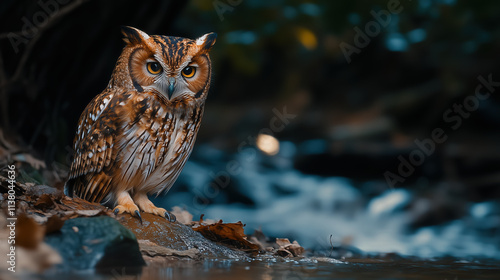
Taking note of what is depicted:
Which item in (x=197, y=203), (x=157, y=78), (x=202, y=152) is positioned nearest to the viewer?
(x=157, y=78)

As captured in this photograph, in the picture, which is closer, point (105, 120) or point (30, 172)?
point (105, 120)

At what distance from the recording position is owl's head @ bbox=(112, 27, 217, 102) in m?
3.02

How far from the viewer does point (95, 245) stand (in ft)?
7.55

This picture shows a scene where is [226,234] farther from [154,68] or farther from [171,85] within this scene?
[154,68]

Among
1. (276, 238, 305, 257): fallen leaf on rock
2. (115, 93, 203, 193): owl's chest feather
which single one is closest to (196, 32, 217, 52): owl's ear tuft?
(115, 93, 203, 193): owl's chest feather

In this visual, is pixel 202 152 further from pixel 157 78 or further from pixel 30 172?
pixel 157 78

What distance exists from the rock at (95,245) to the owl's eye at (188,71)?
1.07 meters

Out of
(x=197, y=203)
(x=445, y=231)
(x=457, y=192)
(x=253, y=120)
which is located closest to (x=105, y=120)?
(x=197, y=203)

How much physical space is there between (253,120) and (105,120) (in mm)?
8694

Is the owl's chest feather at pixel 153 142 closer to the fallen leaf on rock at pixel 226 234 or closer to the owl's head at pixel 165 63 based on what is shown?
the owl's head at pixel 165 63

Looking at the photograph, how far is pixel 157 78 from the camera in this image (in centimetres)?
306

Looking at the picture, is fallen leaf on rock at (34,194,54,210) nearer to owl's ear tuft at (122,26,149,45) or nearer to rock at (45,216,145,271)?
rock at (45,216,145,271)

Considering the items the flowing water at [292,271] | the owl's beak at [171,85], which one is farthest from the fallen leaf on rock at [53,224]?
the owl's beak at [171,85]

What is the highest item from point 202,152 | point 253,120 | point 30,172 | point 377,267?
point 253,120
